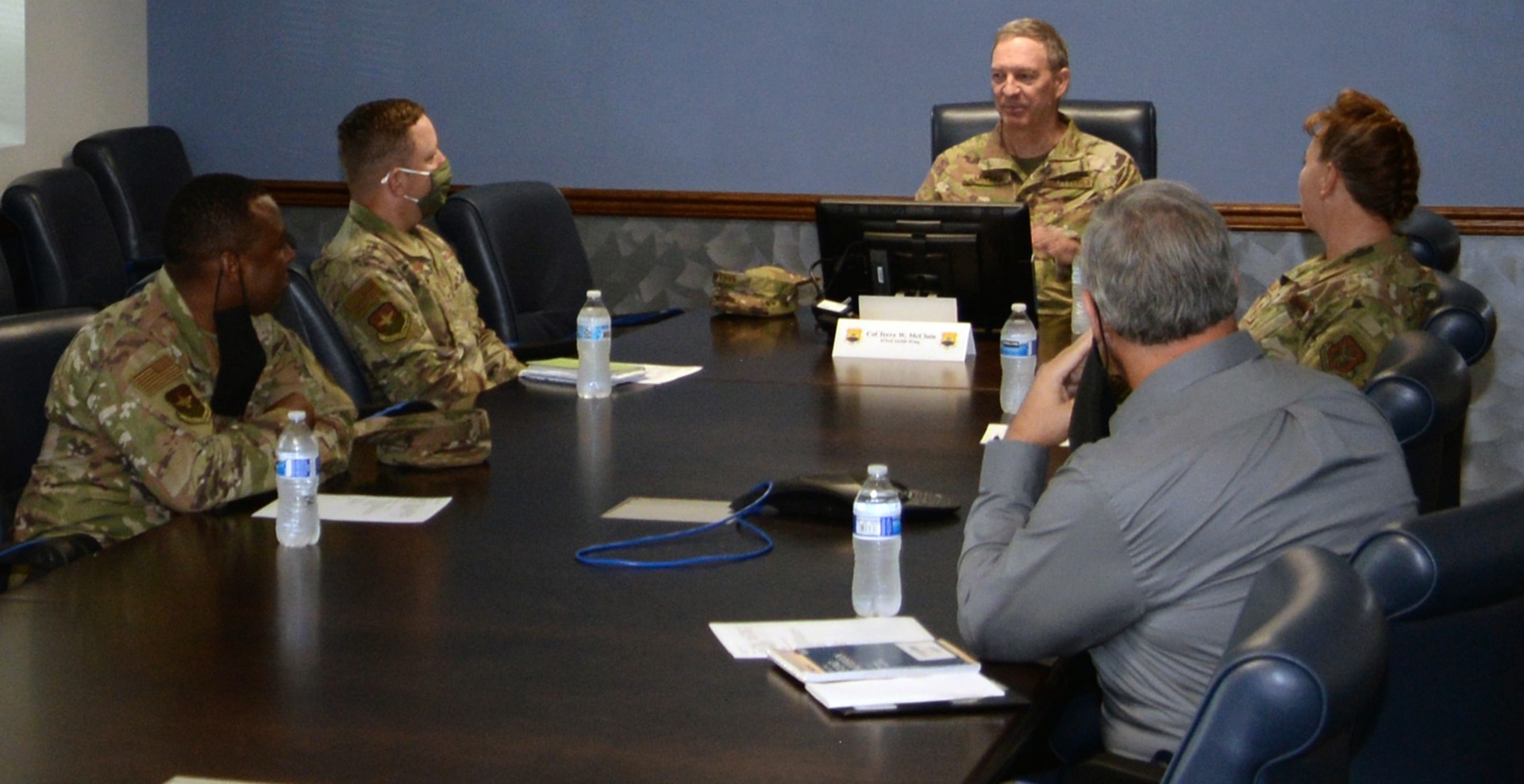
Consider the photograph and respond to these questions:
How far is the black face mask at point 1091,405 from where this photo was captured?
207 centimetres

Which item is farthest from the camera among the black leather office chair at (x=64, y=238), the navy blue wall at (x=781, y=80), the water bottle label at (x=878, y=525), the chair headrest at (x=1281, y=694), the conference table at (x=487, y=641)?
the navy blue wall at (x=781, y=80)

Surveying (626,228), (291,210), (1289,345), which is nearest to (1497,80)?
(1289,345)

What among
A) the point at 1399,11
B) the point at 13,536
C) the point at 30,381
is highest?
the point at 1399,11

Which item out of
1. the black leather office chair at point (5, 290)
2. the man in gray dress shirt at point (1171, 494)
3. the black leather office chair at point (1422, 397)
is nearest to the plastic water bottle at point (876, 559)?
the man in gray dress shirt at point (1171, 494)

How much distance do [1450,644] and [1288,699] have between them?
1.17 ft

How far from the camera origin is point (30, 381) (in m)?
2.63

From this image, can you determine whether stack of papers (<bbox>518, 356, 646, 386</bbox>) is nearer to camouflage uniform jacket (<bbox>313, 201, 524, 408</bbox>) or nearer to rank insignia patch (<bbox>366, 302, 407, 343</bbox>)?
camouflage uniform jacket (<bbox>313, 201, 524, 408</bbox>)

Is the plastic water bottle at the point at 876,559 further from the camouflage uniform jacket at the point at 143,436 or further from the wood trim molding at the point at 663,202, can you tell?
the wood trim molding at the point at 663,202

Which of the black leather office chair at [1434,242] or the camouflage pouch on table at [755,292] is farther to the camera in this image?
the camouflage pouch on table at [755,292]

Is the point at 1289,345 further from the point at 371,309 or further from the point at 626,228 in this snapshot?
the point at 626,228

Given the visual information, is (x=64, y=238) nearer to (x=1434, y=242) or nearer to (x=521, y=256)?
(x=521, y=256)

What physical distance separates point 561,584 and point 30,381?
3.67ft

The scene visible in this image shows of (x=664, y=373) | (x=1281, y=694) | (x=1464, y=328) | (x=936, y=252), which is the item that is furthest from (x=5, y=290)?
(x=1281, y=694)

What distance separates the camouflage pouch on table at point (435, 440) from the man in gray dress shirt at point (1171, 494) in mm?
998
